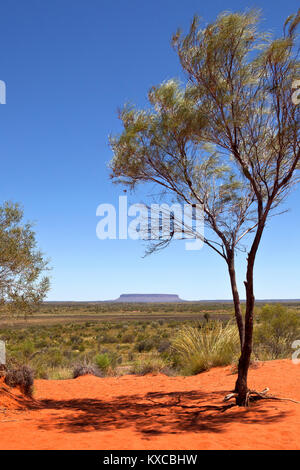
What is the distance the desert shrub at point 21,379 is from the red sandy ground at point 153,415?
1.25ft

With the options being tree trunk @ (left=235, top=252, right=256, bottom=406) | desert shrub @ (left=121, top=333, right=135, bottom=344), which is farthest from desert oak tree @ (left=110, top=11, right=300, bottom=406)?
desert shrub @ (left=121, top=333, right=135, bottom=344)

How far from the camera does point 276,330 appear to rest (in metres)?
20.4

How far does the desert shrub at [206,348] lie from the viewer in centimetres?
1580

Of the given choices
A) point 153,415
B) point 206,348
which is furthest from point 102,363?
point 153,415

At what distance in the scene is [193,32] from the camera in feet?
30.6

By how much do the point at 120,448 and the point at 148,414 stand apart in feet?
11.1

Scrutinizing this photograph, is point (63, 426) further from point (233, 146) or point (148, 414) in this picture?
point (233, 146)

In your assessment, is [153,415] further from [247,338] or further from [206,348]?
[206,348]

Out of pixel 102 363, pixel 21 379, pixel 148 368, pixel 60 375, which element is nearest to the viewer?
pixel 21 379

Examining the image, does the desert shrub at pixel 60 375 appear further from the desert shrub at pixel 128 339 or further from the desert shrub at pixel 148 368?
the desert shrub at pixel 128 339

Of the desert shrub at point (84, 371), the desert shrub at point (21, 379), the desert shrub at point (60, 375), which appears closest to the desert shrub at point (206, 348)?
the desert shrub at point (84, 371)

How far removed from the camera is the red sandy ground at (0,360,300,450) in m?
6.71

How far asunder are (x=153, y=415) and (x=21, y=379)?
453 centimetres
